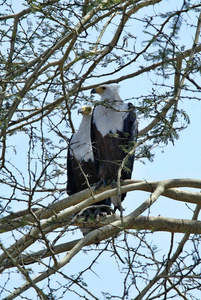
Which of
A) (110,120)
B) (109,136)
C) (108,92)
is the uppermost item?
(108,92)

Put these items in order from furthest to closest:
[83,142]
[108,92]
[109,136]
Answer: [83,142] < [108,92] < [109,136]

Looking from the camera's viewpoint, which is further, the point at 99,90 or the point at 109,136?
the point at 99,90

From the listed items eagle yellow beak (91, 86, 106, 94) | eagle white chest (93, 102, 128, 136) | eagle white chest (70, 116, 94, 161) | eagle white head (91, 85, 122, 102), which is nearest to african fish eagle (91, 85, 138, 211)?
eagle white chest (93, 102, 128, 136)

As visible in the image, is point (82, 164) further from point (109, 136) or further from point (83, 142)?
point (109, 136)

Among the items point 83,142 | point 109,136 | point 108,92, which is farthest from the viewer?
point 83,142

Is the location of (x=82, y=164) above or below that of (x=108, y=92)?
below

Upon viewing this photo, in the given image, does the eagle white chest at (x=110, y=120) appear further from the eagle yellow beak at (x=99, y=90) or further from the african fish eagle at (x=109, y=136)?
the eagle yellow beak at (x=99, y=90)

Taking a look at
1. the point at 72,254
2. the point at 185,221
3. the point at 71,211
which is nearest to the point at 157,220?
the point at 185,221

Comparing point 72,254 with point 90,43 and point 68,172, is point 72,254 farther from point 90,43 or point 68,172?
point 68,172

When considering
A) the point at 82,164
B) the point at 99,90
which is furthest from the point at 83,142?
the point at 99,90

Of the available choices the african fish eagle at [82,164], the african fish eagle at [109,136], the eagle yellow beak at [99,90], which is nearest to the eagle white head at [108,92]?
the eagle yellow beak at [99,90]

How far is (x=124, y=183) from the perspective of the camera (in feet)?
17.4

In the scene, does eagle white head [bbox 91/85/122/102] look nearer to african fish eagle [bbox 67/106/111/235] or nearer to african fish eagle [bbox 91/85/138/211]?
african fish eagle [bbox 91/85/138/211]

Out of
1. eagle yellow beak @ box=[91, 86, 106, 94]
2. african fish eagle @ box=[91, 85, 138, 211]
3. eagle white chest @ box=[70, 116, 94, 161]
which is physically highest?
eagle yellow beak @ box=[91, 86, 106, 94]
